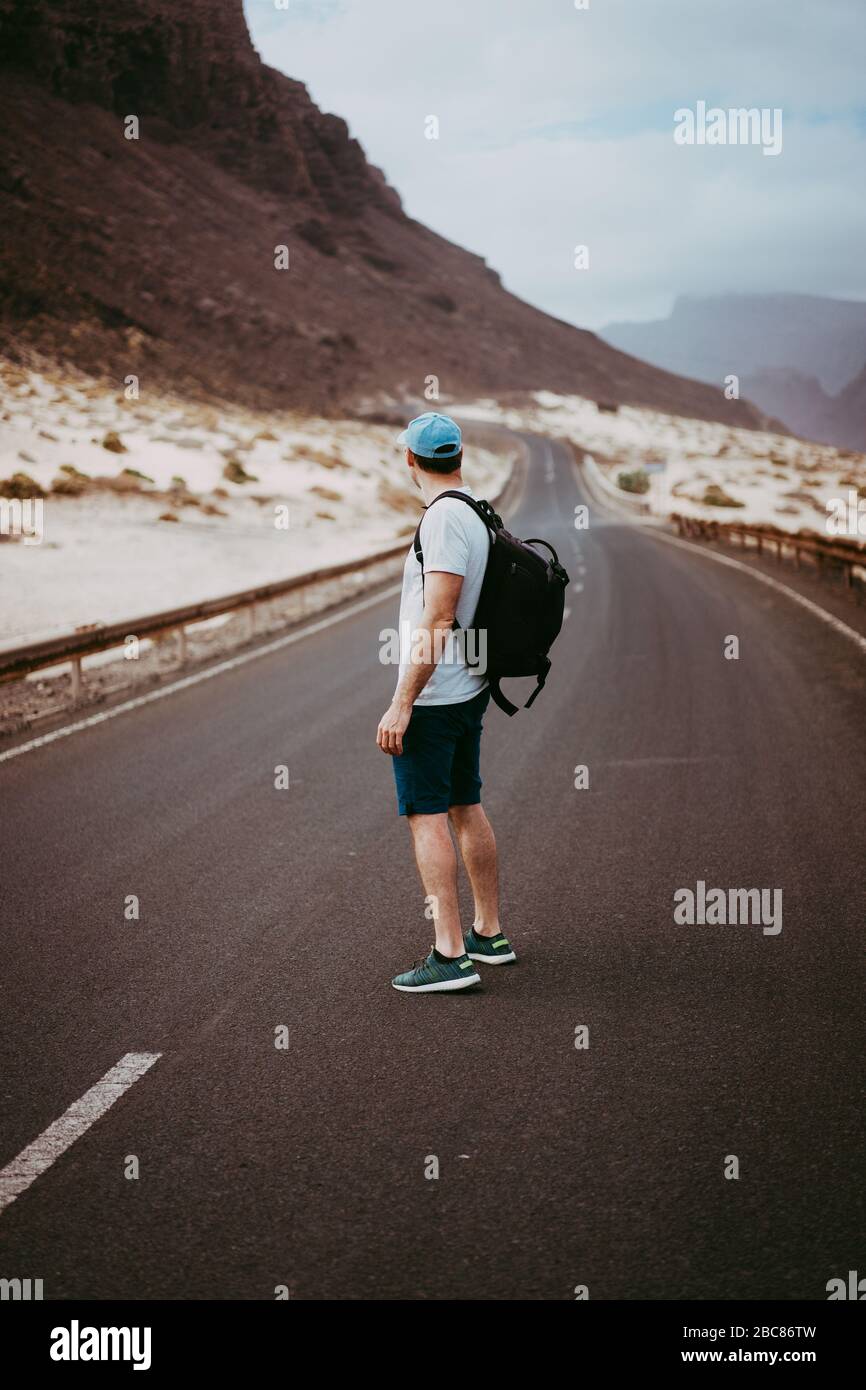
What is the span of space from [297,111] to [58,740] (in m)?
160

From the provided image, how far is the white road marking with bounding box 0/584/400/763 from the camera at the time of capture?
10.4 meters

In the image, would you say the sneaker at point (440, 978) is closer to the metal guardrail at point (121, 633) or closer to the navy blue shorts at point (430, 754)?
the navy blue shorts at point (430, 754)

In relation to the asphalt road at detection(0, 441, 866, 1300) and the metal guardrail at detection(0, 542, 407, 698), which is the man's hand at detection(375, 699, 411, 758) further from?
the metal guardrail at detection(0, 542, 407, 698)

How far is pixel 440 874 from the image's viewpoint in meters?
4.97

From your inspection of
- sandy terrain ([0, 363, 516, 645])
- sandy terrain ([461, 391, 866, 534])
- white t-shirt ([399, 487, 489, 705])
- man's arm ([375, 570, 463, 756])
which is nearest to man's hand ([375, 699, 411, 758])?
man's arm ([375, 570, 463, 756])

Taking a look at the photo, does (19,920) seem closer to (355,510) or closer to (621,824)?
(621,824)

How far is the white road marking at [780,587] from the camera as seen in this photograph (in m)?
15.6

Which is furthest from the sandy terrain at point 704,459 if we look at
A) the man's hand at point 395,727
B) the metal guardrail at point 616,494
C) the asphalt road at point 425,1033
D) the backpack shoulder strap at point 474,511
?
the man's hand at point 395,727

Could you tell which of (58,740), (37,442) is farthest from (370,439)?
(58,740)

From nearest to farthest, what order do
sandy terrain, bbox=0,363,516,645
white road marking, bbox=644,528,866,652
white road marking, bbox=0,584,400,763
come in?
white road marking, bbox=0,584,400,763
white road marking, bbox=644,528,866,652
sandy terrain, bbox=0,363,516,645

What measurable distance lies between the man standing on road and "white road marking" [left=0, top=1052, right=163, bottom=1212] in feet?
3.63

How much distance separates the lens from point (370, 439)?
69750mm

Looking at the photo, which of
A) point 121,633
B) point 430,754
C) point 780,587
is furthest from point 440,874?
point 780,587

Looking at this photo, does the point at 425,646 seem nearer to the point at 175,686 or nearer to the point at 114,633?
the point at 114,633
